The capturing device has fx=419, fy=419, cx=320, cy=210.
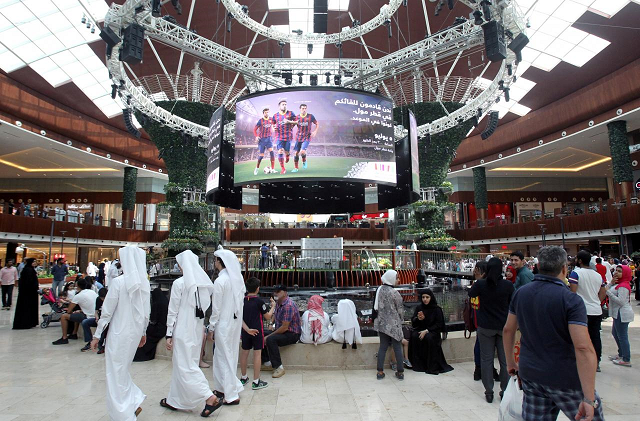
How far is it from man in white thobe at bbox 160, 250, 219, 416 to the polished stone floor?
0.16m

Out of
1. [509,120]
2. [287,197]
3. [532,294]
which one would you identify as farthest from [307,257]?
[509,120]

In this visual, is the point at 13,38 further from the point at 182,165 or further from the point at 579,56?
the point at 579,56

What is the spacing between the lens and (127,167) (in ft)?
101

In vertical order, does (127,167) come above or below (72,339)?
above

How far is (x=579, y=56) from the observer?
21.5m


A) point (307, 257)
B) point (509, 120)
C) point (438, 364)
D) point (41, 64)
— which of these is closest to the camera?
point (438, 364)

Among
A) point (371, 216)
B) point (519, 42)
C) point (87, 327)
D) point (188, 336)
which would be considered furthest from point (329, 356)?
point (371, 216)

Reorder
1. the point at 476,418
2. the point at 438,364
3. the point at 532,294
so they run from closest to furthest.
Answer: the point at 532,294 < the point at 476,418 < the point at 438,364

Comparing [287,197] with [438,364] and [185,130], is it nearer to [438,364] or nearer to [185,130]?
[185,130]

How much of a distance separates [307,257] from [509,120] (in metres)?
21.5

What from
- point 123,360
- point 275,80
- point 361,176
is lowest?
point 123,360

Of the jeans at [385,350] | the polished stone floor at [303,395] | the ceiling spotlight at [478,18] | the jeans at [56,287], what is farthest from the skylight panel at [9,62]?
the jeans at [385,350]

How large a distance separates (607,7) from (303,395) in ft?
68.9

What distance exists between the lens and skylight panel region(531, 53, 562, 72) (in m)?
22.1
